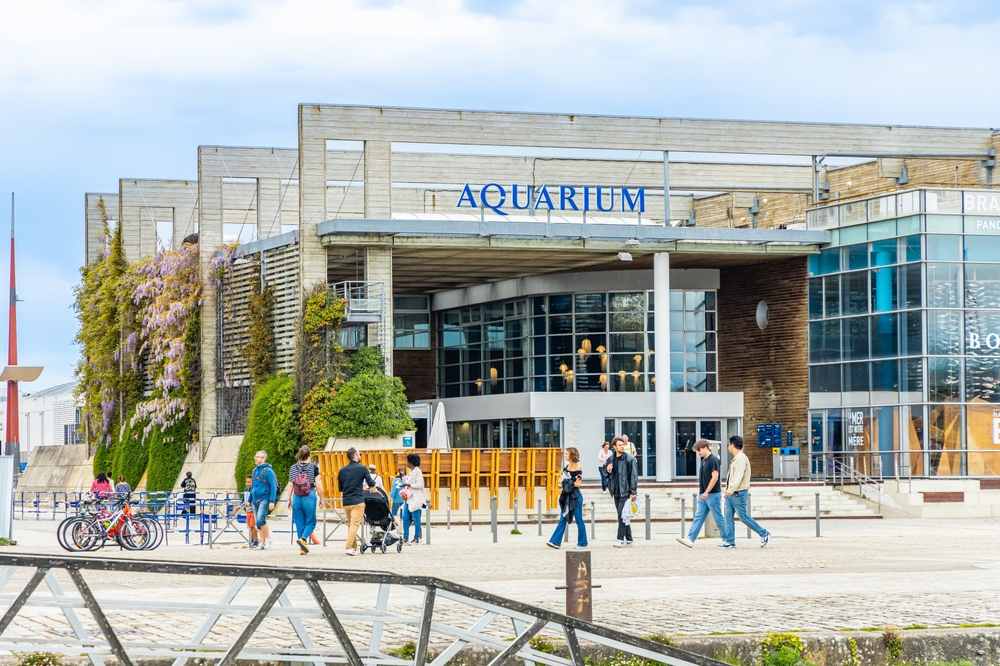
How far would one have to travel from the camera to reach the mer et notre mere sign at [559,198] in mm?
37250

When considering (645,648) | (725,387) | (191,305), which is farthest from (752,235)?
(645,648)

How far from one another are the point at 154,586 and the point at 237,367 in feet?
92.0

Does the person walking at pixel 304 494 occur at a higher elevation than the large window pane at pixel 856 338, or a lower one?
lower

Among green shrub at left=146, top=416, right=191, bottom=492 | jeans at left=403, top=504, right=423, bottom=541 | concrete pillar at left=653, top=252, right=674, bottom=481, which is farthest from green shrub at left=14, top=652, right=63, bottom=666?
green shrub at left=146, top=416, right=191, bottom=492

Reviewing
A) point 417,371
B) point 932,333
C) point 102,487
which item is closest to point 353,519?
point 102,487

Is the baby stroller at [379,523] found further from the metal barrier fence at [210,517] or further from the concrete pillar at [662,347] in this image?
the concrete pillar at [662,347]

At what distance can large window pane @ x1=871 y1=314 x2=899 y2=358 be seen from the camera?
120 ft

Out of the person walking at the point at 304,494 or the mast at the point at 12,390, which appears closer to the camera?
the person walking at the point at 304,494

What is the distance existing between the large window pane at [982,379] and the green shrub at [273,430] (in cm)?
1672

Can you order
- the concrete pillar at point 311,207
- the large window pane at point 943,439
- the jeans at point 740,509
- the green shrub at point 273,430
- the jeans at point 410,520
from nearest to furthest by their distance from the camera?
1. the jeans at point 740,509
2. the jeans at point 410,520
3. the large window pane at point 943,439
4. the concrete pillar at point 311,207
5. the green shrub at point 273,430

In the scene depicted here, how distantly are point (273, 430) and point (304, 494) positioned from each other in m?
16.3

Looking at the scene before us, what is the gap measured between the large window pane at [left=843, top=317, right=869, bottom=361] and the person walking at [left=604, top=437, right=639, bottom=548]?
18.1 m

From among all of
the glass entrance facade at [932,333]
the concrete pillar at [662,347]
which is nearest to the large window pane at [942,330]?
the glass entrance facade at [932,333]

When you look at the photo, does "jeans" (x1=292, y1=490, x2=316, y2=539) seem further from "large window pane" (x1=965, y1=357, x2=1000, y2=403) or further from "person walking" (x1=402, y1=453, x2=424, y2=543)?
"large window pane" (x1=965, y1=357, x2=1000, y2=403)
